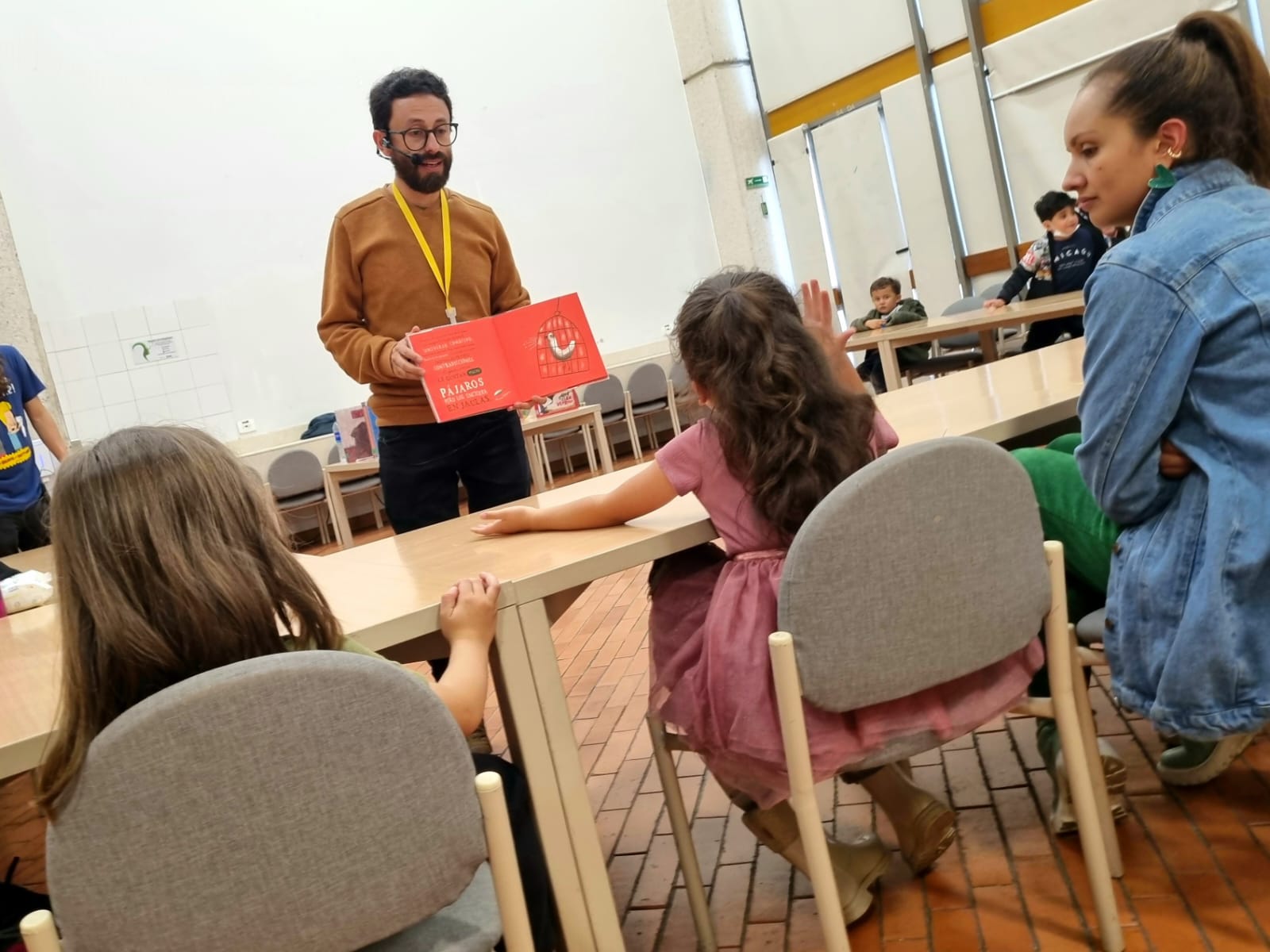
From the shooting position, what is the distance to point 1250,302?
134cm

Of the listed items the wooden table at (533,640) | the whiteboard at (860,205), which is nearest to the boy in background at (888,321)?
the whiteboard at (860,205)

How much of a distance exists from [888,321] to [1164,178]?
4.89 m

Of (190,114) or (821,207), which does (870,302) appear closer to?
(821,207)

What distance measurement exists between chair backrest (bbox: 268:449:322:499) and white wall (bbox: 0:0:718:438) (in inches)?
33.5

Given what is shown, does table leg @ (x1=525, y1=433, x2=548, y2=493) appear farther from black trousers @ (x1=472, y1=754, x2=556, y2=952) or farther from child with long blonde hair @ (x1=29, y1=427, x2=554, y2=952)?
child with long blonde hair @ (x1=29, y1=427, x2=554, y2=952)

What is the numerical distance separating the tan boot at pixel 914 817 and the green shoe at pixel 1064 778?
208 millimetres

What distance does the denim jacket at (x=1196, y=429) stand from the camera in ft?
4.43

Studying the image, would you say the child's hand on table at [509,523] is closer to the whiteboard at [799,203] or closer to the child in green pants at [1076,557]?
the child in green pants at [1076,557]

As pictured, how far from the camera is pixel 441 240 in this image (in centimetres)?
249

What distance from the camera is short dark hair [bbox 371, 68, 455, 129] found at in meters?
2.35

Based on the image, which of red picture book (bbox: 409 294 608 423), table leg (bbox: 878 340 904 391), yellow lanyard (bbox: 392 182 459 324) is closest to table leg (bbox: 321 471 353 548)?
table leg (bbox: 878 340 904 391)

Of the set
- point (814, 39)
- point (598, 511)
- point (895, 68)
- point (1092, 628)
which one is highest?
point (814, 39)

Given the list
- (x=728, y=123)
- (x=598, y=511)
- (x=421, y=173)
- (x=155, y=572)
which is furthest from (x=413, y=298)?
(x=728, y=123)

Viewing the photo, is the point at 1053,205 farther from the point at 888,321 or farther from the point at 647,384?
the point at 647,384
